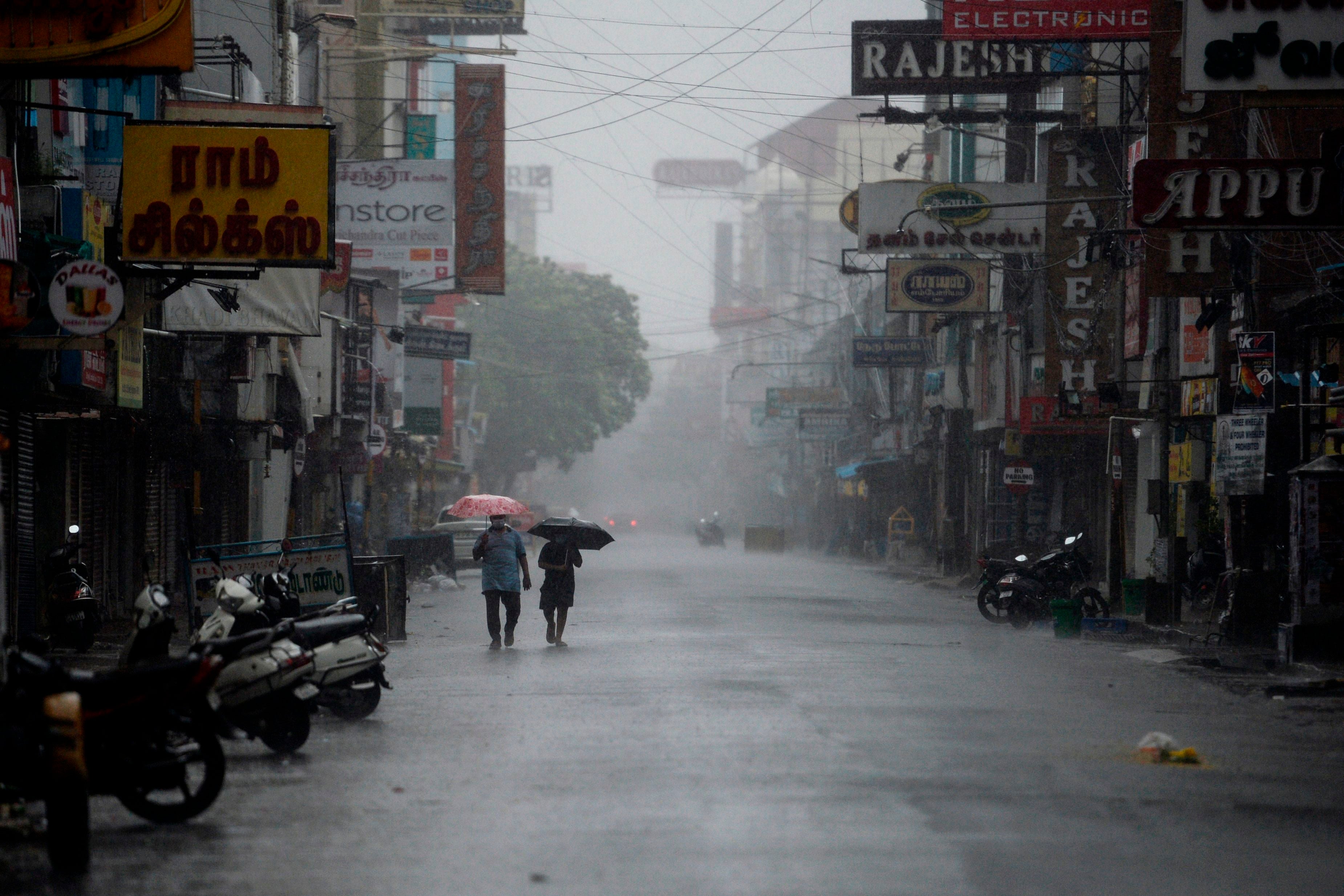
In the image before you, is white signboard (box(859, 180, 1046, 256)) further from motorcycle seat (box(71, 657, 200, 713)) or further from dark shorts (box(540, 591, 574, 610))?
motorcycle seat (box(71, 657, 200, 713))

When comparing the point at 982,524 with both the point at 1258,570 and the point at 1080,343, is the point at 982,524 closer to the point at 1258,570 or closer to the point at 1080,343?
the point at 1080,343

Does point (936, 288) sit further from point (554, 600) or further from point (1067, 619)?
point (554, 600)

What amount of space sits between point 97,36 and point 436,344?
35189mm

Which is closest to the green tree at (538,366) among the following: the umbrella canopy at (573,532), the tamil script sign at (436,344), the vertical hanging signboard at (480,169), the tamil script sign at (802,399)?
the tamil script sign at (802,399)

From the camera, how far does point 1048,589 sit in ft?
85.1

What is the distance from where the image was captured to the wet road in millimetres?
7078

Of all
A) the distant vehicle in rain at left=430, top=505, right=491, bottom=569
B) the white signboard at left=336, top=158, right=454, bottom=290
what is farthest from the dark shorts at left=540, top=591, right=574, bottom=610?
the distant vehicle in rain at left=430, top=505, right=491, bottom=569

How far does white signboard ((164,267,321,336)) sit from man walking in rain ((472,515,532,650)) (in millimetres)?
5850

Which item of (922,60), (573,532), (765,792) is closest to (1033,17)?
(922,60)

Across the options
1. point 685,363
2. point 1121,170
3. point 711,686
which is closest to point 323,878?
point 711,686

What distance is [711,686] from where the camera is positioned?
49.2 feet

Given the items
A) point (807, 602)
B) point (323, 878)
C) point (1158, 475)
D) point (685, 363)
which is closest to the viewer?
point (323, 878)

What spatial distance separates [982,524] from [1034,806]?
3477 centimetres

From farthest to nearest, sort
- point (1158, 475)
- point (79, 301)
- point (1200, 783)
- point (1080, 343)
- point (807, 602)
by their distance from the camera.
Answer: point (1080, 343) → point (807, 602) → point (1158, 475) → point (79, 301) → point (1200, 783)
